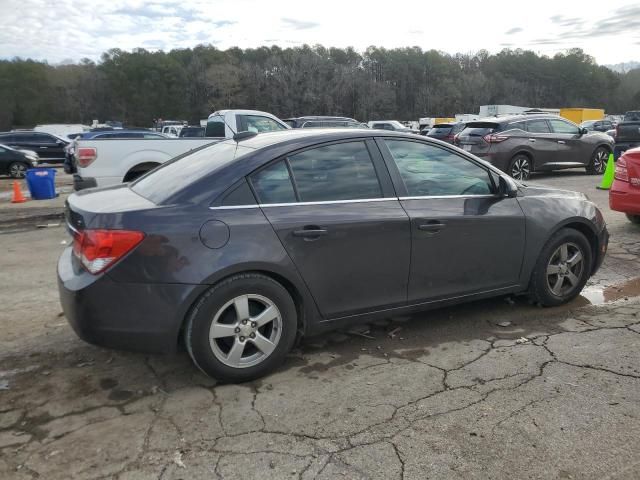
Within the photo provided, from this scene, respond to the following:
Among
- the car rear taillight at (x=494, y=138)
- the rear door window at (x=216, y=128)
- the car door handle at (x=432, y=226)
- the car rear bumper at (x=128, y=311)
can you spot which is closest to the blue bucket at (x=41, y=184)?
the rear door window at (x=216, y=128)

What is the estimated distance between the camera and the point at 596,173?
49.3 ft

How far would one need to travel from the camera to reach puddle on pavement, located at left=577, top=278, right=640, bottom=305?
4.89 m

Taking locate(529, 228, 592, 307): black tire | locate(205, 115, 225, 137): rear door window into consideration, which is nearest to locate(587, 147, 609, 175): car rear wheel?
locate(205, 115, 225, 137): rear door window

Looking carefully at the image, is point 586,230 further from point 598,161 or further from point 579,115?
point 579,115

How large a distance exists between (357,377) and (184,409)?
42.8 inches

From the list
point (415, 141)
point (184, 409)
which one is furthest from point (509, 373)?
point (184, 409)

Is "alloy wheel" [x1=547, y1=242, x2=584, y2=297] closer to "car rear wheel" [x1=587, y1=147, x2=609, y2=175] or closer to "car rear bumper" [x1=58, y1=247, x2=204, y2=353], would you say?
"car rear bumper" [x1=58, y1=247, x2=204, y2=353]

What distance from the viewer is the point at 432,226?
12.5 feet

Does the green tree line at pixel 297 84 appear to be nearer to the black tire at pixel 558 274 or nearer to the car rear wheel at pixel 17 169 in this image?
the car rear wheel at pixel 17 169

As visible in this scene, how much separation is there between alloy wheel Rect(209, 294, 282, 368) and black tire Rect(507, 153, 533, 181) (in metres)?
11.2

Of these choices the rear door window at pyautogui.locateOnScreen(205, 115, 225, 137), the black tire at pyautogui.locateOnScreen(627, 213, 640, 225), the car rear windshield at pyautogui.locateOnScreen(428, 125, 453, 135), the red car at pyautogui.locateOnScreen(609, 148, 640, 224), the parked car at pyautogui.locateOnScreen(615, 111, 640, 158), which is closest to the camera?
the red car at pyautogui.locateOnScreen(609, 148, 640, 224)

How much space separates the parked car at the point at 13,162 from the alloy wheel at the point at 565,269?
1833cm

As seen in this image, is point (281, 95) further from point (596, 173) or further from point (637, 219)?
point (637, 219)

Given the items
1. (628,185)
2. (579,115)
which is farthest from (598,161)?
(579,115)
